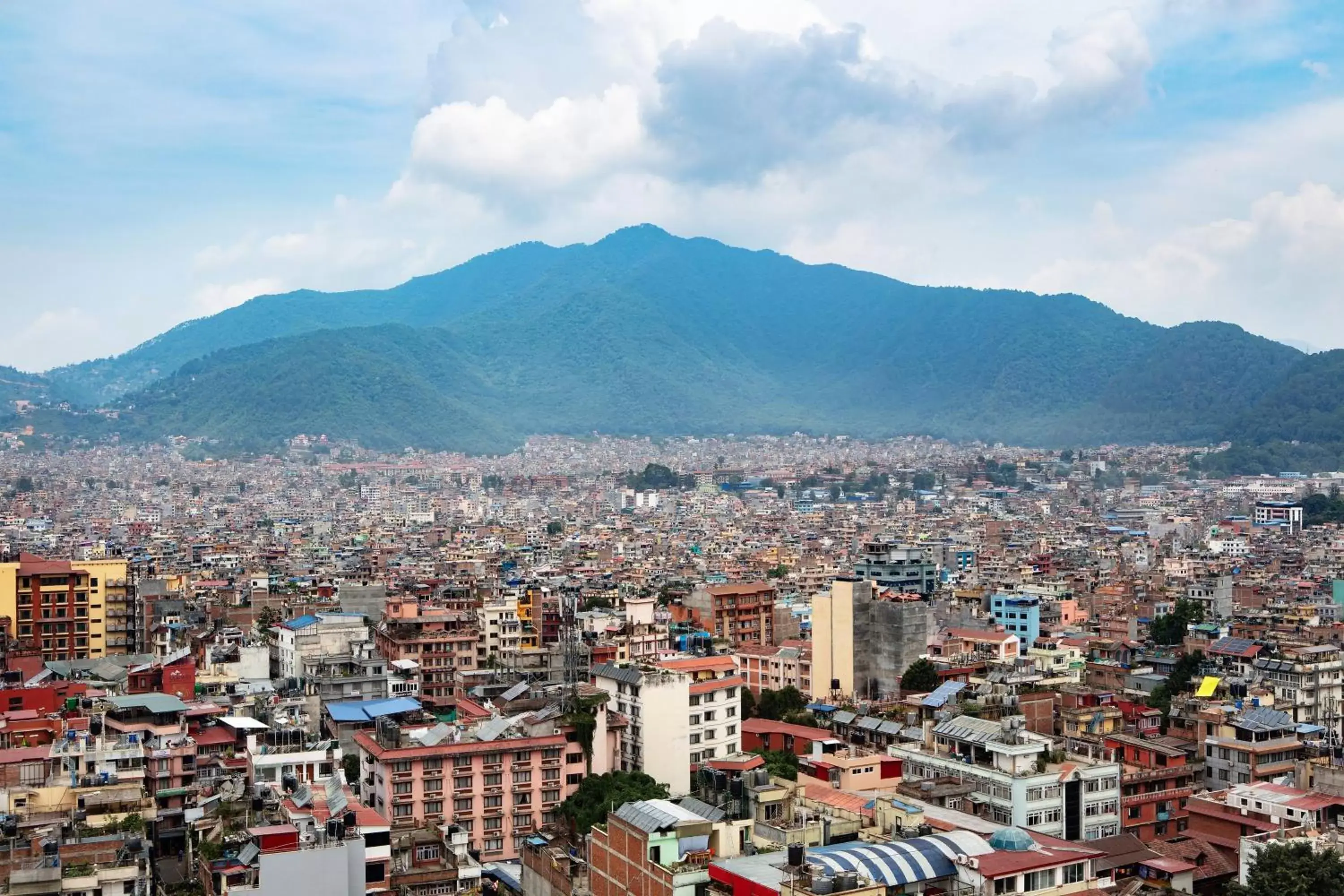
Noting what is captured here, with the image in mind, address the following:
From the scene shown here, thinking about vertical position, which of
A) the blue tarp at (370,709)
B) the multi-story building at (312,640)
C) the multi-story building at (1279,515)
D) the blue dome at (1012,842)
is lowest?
the blue dome at (1012,842)

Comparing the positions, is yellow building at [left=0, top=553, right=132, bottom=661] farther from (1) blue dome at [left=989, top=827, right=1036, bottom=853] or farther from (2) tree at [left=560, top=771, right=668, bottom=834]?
(1) blue dome at [left=989, top=827, right=1036, bottom=853]

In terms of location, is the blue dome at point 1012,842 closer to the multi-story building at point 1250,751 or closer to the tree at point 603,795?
the tree at point 603,795

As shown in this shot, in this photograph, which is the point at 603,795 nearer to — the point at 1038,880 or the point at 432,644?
the point at 1038,880

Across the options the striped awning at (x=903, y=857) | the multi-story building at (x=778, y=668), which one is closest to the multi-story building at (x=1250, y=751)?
the striped awning at (x=903, y=857)

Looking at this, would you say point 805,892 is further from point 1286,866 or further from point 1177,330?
point 1177,330

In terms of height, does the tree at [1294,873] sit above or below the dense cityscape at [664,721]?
below

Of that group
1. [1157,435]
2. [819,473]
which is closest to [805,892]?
[819,473]
